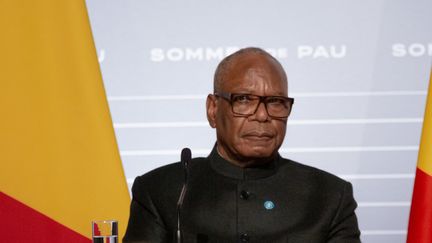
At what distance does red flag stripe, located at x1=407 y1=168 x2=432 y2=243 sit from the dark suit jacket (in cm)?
66

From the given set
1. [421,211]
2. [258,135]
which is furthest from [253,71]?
[421,211]

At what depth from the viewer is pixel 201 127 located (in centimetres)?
316

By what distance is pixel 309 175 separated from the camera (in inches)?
101

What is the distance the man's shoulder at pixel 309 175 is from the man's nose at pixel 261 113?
0.32m

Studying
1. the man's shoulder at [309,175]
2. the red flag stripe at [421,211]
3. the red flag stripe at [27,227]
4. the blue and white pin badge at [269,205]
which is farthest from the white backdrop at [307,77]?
the blue and white pin badge at [269,205]

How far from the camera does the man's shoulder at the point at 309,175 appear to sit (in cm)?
252

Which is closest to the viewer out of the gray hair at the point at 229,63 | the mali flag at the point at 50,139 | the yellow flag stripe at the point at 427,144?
the gray hair at the point at 229,63

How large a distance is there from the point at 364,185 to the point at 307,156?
Result: 26 cm

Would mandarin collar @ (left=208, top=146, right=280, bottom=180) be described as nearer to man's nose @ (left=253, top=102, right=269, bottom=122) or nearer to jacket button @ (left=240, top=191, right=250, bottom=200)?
jacket button @ (left=240, top=191, right=250, bottom=200)

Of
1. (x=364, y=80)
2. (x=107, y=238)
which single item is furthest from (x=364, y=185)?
(x=107, y=238)

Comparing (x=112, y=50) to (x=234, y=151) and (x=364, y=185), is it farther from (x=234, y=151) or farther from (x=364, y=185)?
(x=364, y=185)

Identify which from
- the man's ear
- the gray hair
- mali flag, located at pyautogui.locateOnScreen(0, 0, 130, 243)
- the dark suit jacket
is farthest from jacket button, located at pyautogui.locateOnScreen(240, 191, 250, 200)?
mali flag, located at pyautogui.locateOnScreen(0, 0, 130, 243)

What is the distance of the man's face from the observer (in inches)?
92.1

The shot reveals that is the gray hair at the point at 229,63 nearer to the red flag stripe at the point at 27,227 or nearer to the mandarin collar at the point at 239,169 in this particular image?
the mandarin collar at the point at 239,169
